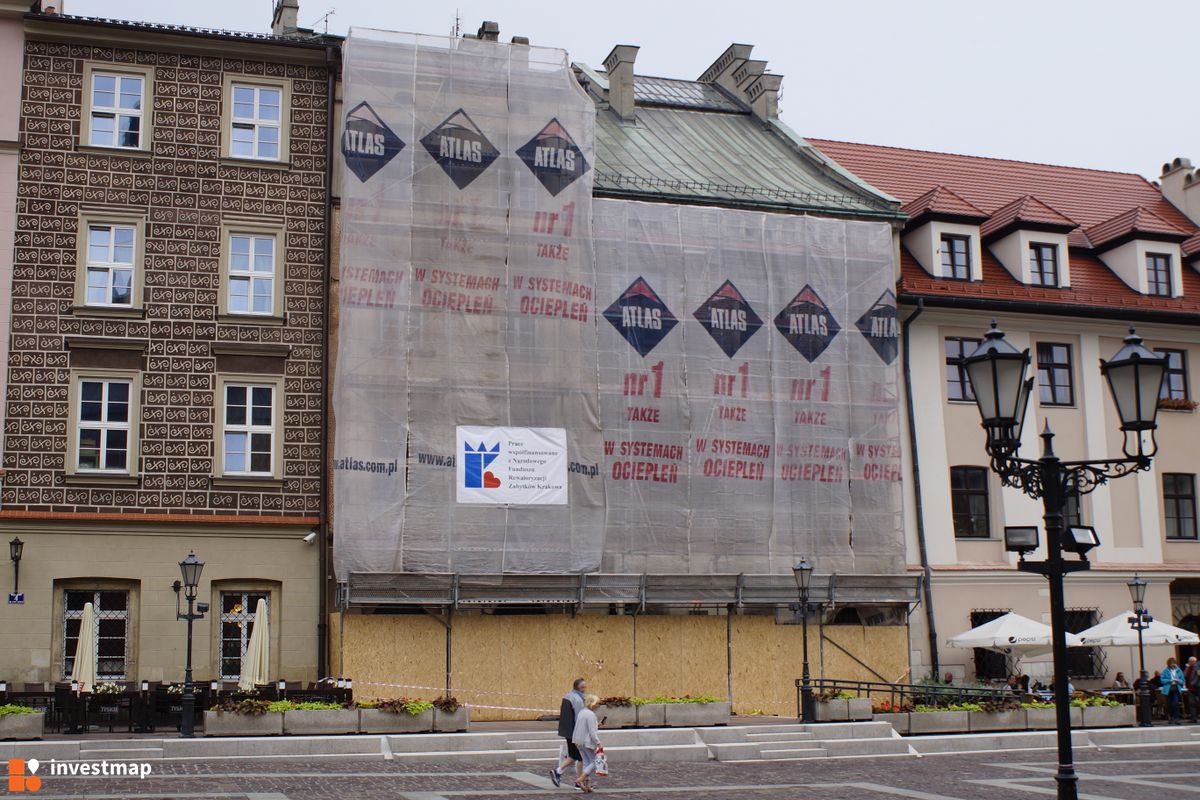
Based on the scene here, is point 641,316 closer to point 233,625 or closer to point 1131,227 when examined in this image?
point 233,625

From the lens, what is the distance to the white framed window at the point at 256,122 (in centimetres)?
3058

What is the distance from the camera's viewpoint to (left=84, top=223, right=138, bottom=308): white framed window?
95.9ft

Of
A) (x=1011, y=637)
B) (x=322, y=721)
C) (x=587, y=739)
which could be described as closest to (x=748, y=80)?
(x=1011, y=637)

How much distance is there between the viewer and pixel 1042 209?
3734 centimetres

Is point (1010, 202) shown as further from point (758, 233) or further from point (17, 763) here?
point (17, 763)

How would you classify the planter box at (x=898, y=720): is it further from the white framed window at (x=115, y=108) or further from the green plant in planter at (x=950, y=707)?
the white framed window at (x=115, y=108)

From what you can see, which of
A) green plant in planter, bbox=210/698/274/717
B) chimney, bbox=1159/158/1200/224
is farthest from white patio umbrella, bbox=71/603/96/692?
chimney, bbox=1159/158/1200/224

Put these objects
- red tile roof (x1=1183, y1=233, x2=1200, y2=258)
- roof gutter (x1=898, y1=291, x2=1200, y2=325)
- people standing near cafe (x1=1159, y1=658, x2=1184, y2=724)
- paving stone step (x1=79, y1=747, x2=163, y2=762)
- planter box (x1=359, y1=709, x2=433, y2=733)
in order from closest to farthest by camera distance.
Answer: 1. paving stone step (x1=79, y1=747, x2=163, y2=762)
2. planter box (x1=359, y1=709, x2=433, y2=733)
3. people standing near cafe (x1=1159, y1=658, x2=1184, y2=724)
4. roof gutter (x1=898, y1=291, x2=1200, y2=325)
5. red tile roof (x1=1183, y1=233, x2=1200, y2=258)

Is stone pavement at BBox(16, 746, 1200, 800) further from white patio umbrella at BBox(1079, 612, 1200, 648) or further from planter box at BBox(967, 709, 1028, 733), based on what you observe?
white patio umbrella at BBox(1079, 612, 1200, 648)

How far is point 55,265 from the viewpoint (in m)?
29.0

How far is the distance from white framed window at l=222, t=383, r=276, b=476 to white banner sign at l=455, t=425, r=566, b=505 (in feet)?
12.9

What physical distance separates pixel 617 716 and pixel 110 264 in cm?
1386

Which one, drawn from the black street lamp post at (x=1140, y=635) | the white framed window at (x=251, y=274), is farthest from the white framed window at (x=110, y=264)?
the black street lamp post at (x=1140, y=635)

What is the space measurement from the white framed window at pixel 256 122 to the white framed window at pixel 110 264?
9.55ft
